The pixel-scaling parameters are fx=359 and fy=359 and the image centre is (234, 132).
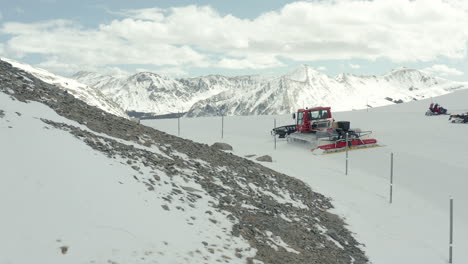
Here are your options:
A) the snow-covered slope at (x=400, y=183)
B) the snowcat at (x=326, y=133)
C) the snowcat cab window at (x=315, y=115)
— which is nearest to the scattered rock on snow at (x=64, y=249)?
the snow-covered slope at (x=400, y=183)

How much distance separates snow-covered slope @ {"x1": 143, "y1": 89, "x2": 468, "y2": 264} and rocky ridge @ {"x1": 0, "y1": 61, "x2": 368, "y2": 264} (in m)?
1.54

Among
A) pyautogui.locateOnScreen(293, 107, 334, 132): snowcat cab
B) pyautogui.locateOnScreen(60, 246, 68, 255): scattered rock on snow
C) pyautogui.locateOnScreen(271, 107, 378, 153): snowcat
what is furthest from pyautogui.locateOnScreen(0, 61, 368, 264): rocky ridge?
pyautogui.locateOnScreen(293, 107, 334, 132): snowcat cab

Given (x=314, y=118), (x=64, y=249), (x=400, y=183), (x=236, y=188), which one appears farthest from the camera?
(x=314, y=118)

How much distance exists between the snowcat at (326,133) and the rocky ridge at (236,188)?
1265cm

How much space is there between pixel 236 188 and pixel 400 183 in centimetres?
1190

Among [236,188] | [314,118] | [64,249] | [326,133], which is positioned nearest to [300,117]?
[314,118]

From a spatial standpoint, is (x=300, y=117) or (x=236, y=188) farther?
(x=300, y=117)

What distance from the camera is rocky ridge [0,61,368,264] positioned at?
9.80 m

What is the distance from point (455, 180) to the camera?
19.5 m

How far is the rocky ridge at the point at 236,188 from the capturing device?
9.80 meters

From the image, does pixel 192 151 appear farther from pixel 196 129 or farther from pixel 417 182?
pixel 196 129

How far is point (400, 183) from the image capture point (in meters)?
20.5

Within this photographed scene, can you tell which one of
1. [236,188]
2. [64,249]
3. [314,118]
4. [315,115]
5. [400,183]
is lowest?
[400,183]

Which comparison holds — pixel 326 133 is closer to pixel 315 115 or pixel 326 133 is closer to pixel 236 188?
pixel 315 115
